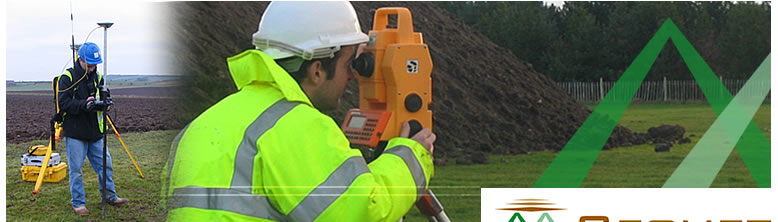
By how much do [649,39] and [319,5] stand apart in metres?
21.6

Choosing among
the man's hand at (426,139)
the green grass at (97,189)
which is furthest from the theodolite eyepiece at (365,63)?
the green grass at (97,189)

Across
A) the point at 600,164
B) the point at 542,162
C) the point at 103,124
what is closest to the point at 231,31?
the point at 542,162

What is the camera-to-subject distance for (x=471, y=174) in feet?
29.7

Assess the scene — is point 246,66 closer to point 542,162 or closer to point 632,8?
point 542,162

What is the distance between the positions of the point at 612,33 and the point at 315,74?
19349 millimetres

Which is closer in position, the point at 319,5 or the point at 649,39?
the point at 319,5

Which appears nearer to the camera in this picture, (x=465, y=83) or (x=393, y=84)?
(x=393, y=84)

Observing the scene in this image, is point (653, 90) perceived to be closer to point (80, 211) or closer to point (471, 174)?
point (471, 174)

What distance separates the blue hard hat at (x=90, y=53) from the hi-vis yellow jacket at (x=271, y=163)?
1.40 meters

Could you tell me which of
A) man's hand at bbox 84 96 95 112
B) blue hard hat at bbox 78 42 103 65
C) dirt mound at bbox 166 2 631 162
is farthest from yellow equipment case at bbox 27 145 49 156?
dirt mound at bbox 166 2 631 162

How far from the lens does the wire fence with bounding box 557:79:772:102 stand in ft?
64.4

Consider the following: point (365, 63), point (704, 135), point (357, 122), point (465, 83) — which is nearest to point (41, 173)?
point (357, 122)

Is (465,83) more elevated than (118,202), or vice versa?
(465,83)

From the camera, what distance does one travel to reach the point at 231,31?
32.9ft
